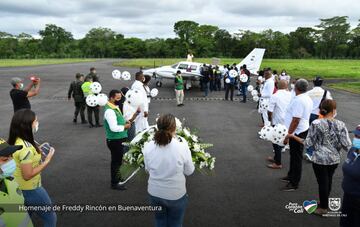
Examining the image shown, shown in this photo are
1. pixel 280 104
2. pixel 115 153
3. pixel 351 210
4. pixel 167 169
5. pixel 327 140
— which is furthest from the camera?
pixel 280 104

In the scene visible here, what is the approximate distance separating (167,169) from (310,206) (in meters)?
3.32

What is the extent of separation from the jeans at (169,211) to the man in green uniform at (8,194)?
1.37m

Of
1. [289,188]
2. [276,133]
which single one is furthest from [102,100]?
[289,188]

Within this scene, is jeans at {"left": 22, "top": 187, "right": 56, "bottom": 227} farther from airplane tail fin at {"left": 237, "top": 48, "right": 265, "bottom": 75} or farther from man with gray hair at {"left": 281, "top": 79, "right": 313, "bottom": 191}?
airplane tail fin at {"left": 237, "top": 48, "right": 265, "bottom": 75}

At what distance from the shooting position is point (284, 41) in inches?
3720

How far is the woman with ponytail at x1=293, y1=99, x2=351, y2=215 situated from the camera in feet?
15.0

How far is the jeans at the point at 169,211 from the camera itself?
338 cm

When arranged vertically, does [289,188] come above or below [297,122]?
below

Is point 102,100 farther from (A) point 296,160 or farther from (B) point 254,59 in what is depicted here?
(B) point 254,59

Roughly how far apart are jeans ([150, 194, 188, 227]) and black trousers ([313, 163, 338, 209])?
102 inches

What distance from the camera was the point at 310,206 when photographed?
5.31 meters

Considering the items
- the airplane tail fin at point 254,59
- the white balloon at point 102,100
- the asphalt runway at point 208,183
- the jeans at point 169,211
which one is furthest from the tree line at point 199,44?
the jeans at point 169,211

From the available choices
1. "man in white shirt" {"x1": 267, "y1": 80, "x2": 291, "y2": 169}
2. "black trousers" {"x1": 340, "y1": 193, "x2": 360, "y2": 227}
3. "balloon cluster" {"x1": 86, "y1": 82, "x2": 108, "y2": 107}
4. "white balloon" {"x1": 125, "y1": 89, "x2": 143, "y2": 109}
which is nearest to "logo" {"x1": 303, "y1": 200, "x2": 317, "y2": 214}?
"black trousers" {"x1": 340, "y1": 193, "x2": 360, "y2": 227}

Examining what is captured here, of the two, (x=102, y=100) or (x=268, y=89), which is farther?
(x=268, y=89)
